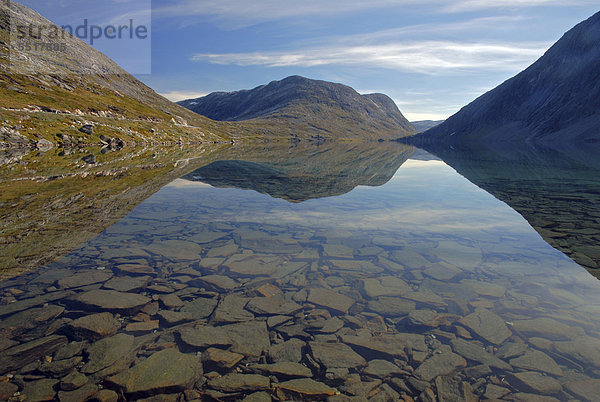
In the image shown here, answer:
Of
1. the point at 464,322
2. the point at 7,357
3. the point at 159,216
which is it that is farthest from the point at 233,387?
the point at 159,216

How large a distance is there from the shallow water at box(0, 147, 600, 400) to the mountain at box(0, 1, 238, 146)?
239 feet

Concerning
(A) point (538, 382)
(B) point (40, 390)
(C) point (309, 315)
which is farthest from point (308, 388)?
(B) point (40, 390)

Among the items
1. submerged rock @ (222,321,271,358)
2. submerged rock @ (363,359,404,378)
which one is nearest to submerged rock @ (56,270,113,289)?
submerged rock @ (222,321,271,358)

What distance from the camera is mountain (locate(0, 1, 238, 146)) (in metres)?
77.7

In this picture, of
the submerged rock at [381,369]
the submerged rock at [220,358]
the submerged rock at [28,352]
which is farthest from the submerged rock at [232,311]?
the submerged rock at [28,352]

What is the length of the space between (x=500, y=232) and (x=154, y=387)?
55.1ft

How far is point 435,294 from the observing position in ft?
34.3

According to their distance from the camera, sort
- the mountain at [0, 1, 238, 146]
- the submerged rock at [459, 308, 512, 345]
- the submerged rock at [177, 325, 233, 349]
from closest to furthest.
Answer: the submerged rock at [177, 325, 233, 349] < the submerged rock at [459, 308, 512, 345] < the mountain at [0, 1, 238, 146]

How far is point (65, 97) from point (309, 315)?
12932 cm

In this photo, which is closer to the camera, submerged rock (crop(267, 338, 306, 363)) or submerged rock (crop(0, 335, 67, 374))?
submerged rock (crop(0, 335, 67, 374))

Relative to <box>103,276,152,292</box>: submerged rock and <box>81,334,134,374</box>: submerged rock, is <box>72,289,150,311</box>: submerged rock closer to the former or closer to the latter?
<box>103,276,152,292</box>: submerged rock

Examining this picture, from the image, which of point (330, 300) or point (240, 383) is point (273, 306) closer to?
point (330, 300)

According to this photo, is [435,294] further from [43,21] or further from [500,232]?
[43,21]

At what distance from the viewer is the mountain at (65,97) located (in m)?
77.7
